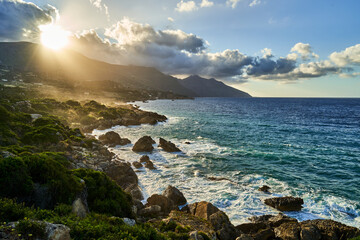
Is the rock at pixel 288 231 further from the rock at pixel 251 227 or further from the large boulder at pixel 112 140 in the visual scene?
the large boulder at pixel 112 140

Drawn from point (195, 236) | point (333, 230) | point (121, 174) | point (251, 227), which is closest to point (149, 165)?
point (121, 174)

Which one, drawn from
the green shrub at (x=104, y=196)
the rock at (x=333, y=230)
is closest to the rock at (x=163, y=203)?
the green shrub at (x=104, y=196)

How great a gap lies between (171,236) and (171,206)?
6.57 m

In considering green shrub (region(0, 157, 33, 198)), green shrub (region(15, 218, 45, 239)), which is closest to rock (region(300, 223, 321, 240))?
green shrub (region(15, 218, 45, 239))

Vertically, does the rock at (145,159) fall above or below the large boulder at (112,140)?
below

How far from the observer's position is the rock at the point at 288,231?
43.8 feet

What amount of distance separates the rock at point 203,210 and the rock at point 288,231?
4.81 meters

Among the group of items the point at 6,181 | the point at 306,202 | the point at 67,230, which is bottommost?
the point at 306,202

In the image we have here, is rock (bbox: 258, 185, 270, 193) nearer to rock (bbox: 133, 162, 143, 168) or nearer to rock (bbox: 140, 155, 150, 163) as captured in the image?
rock (bbox: 133, 162, 143, 168)

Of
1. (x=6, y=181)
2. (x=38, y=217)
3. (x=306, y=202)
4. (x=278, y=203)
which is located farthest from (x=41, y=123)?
(x=306, y=202)

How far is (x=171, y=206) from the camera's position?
16.9 m

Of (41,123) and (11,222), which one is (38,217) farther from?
(41,123)

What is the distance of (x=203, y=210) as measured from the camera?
15797 millimetres

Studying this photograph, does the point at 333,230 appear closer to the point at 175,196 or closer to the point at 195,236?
the point at 195,236
